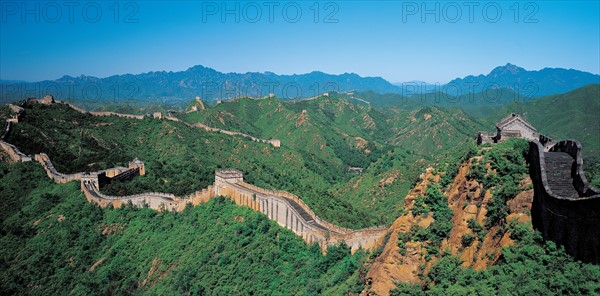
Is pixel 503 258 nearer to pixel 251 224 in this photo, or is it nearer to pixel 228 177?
pixel 251 224

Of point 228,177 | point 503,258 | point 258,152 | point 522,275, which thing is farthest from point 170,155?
point 522,275

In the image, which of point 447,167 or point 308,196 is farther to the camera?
point 308,196

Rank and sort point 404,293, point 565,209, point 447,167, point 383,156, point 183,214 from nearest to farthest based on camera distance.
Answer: point 565,209, point 404,293, point 447,167, point 183,214, point 383,156

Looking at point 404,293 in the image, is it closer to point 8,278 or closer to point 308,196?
point 308,196

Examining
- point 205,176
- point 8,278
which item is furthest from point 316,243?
point 205,176

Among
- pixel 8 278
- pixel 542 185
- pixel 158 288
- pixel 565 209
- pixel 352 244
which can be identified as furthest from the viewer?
pixel 8 278

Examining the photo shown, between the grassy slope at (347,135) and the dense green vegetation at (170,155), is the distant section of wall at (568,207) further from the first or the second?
the grassy slope at (347,135)

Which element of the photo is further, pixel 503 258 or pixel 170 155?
pixel 170 155
